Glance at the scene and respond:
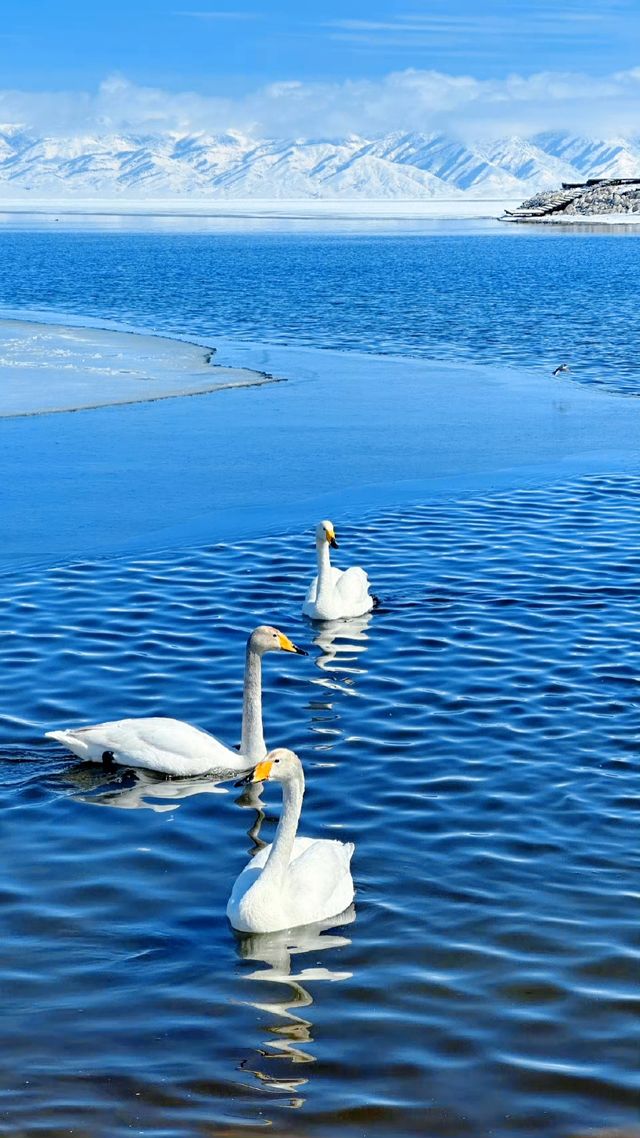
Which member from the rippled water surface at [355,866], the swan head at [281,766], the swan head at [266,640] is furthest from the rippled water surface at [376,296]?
the swan head at [281,766]

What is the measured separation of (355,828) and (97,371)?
2204 cm

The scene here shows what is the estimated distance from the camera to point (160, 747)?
9984 millimetres

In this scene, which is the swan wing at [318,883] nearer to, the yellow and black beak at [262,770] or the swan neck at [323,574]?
the yellow and black beak at [262,770]

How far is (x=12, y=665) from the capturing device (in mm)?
12430

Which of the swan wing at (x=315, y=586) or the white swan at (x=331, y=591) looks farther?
the swan wing at (x=315, y=586)

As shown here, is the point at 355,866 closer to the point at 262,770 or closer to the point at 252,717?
the point at 262,770

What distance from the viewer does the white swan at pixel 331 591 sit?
531 inches

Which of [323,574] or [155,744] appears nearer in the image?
[155,744]

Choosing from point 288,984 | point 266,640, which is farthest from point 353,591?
point 288,984

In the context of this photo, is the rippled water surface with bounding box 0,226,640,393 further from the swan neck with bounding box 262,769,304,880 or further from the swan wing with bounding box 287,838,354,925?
the swan neck with bounding box 262,769,304,880

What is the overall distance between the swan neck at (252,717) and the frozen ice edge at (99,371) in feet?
50.2

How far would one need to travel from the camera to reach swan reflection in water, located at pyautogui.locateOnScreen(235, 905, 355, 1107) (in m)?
6.72

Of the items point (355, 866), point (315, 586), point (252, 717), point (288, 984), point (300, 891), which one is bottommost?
point (288, 984)

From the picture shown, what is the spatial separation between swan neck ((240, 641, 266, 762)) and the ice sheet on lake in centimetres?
1540
